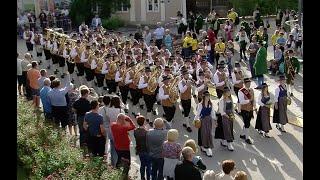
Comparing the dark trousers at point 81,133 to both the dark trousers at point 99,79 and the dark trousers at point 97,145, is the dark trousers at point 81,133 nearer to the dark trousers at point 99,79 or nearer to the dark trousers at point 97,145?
the dark trousers at point 97,145

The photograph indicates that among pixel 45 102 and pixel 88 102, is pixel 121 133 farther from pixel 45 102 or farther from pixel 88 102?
pixel 45 102

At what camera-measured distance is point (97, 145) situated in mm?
11008

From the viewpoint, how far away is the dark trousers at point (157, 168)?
33.2 feet

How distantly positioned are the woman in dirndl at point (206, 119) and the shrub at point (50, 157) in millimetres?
3016

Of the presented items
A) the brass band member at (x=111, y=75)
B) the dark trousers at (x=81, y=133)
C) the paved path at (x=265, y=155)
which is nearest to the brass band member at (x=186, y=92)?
the paved path at (x=265, y=155)

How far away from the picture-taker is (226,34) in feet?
79.9

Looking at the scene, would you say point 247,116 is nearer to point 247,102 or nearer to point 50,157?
point 247,102

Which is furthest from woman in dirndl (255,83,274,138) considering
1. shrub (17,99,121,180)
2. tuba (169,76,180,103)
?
shrub (17,99,121,180)

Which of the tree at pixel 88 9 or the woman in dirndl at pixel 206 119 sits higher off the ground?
the tree at pixel 88 9

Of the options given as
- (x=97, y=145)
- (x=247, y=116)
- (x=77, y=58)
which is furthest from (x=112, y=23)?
(x=97, y=145)

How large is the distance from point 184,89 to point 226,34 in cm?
1063

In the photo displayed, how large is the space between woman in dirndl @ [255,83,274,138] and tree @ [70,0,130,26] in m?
19.4

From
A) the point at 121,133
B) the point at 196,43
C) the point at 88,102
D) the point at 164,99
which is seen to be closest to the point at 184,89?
the point at 164,99

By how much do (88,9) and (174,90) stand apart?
18.3 metres
